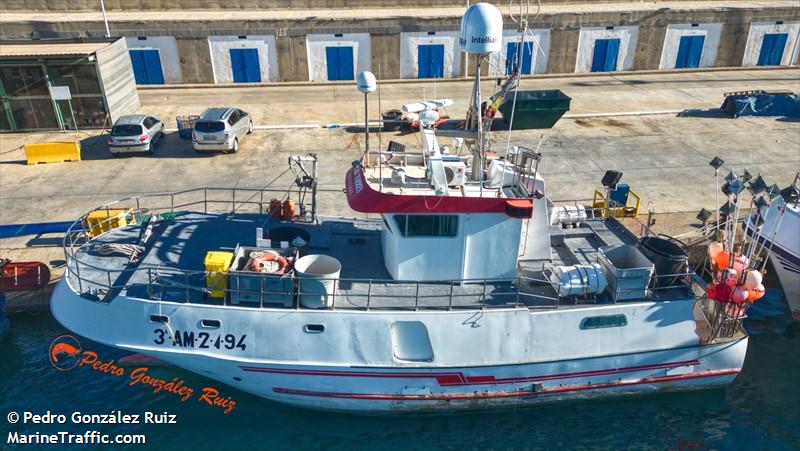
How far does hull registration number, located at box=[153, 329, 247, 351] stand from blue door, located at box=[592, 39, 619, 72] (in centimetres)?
3529

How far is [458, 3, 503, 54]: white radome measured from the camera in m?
11.3

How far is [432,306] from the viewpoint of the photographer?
40.1 ft

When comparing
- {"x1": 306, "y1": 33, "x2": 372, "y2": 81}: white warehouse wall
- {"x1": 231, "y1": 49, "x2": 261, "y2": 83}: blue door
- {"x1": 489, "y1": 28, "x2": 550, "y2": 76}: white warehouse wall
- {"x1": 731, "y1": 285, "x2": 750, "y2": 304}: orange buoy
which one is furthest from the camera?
{"x1": 489, "y1": 28, "x2": 550, "y2": 76}: white warehouse wall

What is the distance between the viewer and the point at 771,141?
88.5 ft

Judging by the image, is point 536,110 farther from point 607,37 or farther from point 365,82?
point 365,82

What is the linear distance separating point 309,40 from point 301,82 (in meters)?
2.77

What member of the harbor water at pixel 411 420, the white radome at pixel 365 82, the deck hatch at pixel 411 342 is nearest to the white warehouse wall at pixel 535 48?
the white radome at pixel 365 82

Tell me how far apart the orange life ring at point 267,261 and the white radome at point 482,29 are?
5981 millimetres

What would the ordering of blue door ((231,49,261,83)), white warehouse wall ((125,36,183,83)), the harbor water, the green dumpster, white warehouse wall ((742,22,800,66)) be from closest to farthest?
the harbor water → the green dumpster → white warehouse wall ((125,36,183,83)) → blue door ((231,49,261,83)) → white warehouse wall ((742,22,800,66))

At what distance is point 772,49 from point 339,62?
31.4m

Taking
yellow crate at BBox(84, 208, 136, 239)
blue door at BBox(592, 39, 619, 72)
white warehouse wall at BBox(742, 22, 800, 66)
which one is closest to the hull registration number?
yellow crate at BBox(84, 208, 136, 239)

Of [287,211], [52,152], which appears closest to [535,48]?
[287,211]

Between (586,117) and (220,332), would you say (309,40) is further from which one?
(220,332)

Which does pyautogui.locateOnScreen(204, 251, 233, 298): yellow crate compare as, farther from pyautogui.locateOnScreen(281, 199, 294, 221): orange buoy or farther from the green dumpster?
the green dumpster
